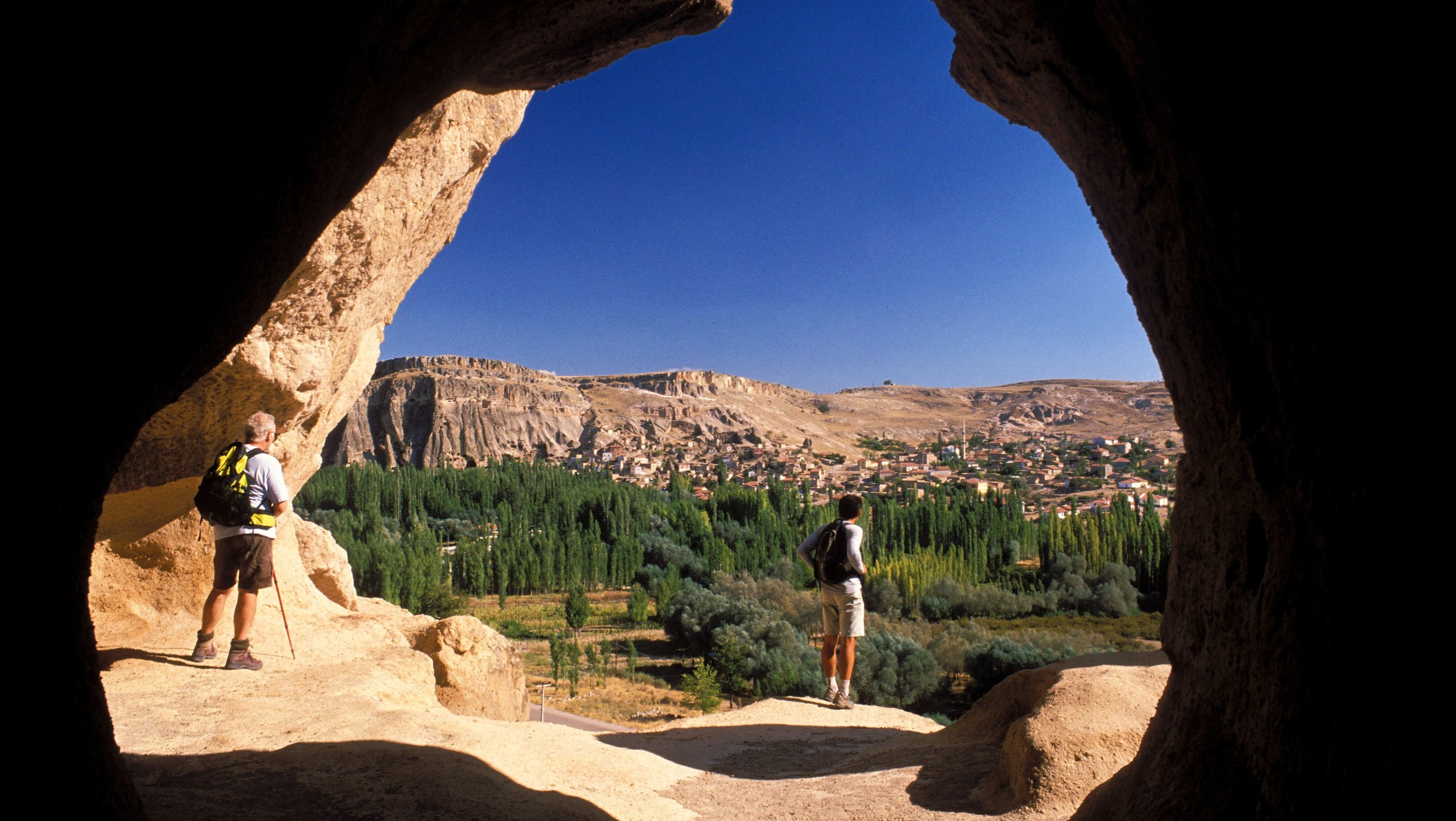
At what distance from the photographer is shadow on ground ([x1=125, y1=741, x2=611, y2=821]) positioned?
2.83 m

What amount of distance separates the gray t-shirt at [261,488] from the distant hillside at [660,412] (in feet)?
141

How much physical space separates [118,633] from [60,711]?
15.7 feet

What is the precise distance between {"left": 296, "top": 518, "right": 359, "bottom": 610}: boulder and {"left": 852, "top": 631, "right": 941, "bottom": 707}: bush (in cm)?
850

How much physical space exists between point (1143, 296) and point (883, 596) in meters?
24.1

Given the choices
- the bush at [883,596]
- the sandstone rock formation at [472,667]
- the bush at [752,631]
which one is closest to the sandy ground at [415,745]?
the sandstone rock formation at [472,667]

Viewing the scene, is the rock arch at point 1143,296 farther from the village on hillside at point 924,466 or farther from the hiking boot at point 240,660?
the village on hillside at point 924,466

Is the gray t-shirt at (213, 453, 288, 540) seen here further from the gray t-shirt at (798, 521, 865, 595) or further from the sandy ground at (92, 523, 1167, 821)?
the gray t-shirt at (798, 521, 865, 595)

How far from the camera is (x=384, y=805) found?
2.99m

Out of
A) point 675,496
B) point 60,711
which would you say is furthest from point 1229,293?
point 675,496

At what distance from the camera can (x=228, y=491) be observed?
4.57m

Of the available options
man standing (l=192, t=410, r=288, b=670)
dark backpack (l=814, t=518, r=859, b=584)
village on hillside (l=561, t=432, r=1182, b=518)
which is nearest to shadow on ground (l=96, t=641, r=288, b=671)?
man standing (l=192, t=410, r=288, b=670)

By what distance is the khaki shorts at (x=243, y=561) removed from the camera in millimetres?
4684

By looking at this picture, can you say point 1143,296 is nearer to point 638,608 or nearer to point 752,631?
point 752,631

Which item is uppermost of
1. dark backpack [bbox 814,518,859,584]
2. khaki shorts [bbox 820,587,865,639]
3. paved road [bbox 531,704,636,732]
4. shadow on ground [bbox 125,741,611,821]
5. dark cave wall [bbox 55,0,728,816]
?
dark cave wall [bbox 55,0,728,816]
